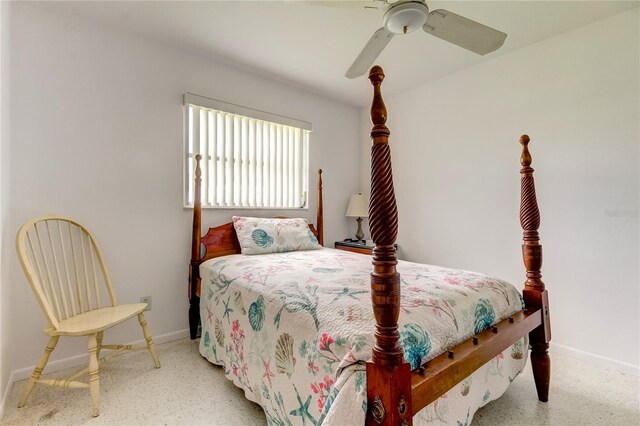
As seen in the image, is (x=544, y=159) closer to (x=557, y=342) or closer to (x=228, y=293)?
(x=557, y=342)

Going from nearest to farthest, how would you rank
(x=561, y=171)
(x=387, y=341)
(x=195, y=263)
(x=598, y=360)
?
(x=387, y=341) < (x=598, y=360) < (x=561, y=171) < (x=195, y=263)

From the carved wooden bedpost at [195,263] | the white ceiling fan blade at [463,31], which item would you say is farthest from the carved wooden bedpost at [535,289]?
the carved wooden bedpost at [195,263]

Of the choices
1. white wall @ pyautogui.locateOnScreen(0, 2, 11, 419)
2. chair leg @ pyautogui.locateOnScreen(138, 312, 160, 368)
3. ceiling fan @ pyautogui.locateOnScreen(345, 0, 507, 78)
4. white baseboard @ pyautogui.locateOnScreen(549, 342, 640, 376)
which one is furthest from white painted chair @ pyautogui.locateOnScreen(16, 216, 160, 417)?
white baseboard @ pyautogui.locateOnScreen(549, 342, 640, 376)

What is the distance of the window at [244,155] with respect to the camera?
8.70ft

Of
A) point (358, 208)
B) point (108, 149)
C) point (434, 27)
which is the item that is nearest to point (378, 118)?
point (434, 27)

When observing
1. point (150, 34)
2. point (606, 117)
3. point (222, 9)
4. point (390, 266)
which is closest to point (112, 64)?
point (150, 34)

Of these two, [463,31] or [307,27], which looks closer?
[463,31]

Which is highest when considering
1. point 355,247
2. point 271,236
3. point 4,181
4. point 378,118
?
point 378,118

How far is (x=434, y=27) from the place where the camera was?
1.61 metres

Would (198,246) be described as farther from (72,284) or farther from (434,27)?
(434,27)

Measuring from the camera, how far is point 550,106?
7.95 feet

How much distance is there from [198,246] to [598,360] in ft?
10.3

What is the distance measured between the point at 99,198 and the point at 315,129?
2212mm

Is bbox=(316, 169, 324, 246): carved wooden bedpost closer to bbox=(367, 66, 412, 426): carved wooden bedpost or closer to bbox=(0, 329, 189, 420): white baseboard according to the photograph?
bbox=(0, 329, 189, 420): white baseboard
